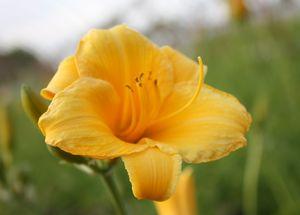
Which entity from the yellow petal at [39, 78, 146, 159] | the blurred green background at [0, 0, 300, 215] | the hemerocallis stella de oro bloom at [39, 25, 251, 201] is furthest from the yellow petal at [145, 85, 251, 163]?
the blurred green background at [0, 0, 300, 215]

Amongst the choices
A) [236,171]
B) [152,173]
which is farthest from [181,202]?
[236,171]

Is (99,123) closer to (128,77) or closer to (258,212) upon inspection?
(128,77)

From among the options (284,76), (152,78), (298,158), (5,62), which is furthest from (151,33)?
(5,62)

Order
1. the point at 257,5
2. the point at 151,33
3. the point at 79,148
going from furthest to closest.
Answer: the point at 151,33, the point at 257,5, the point at 79,148

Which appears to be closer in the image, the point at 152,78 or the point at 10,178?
the point at 152,78

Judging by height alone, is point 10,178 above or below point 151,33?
above
